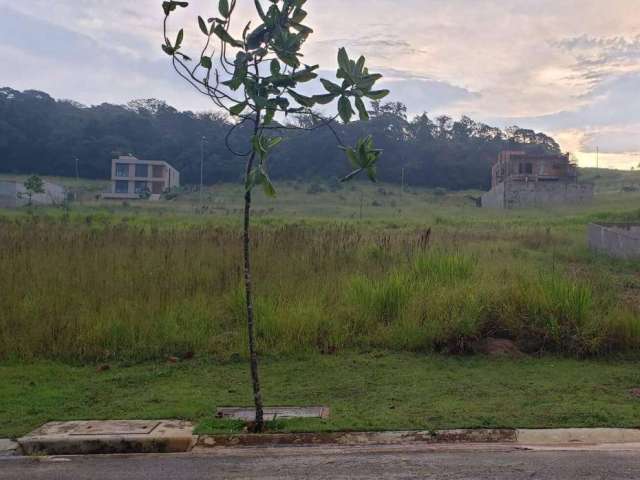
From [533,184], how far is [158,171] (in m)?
44.9

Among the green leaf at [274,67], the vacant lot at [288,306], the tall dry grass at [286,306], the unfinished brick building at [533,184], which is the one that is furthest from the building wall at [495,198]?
the green leaf at [274,67]

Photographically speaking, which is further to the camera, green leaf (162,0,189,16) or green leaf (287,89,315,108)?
green leaf (287,89,315,108)

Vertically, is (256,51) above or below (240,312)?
above

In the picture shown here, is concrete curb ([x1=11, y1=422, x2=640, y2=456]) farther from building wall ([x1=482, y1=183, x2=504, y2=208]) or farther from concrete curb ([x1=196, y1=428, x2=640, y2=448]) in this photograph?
building wall ([x1=482, y1=183, x2=504, y2=208])

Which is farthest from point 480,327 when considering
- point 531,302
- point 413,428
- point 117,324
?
point 117,324

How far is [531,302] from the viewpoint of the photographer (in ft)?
25.5

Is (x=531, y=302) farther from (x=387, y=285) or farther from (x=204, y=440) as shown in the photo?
(x=204, y=440)

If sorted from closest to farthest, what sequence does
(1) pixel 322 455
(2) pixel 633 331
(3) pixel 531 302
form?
1. (1) pixel 322 455
2. (2) pixel 633 331
3. (3) pixel 531 302

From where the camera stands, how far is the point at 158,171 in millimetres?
76438

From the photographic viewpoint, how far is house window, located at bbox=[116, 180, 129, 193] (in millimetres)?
76250

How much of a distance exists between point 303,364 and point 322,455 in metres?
2.46

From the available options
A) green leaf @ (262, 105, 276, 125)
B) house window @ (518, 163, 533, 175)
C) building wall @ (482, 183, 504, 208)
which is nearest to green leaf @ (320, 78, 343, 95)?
green leaf @ (262, 105, 276, 125)

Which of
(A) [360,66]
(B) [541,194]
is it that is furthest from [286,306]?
(B) [541,194]

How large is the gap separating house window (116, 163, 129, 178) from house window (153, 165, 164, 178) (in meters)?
3.28
